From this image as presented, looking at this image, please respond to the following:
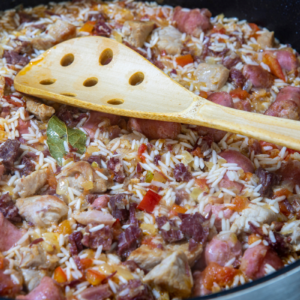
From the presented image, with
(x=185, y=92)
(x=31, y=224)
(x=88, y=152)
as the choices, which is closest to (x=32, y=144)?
(x=88, y=152)

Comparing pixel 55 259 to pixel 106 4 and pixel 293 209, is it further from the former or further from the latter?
pixel 106 4

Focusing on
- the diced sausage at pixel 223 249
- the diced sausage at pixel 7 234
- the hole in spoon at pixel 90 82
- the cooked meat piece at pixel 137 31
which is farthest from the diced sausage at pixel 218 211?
the cooked meat piece at pixel 137 31

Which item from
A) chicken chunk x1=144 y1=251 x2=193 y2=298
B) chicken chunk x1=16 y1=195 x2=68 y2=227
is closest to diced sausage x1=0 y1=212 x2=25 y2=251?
chicken chunk x1=16 y1=195 x2=68 y2=227

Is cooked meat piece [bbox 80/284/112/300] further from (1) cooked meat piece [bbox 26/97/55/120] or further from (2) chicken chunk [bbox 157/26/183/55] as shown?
(2) chicken chunk [bbox 157/26/183/55]

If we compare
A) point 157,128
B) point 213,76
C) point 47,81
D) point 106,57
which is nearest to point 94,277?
point 157,128

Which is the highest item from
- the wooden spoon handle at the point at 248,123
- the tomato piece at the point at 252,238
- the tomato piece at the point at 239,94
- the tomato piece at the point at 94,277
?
the wooden spoon handle at the point at 248,123

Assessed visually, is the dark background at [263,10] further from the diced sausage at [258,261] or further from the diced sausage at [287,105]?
the diced sausage at [258,261]
